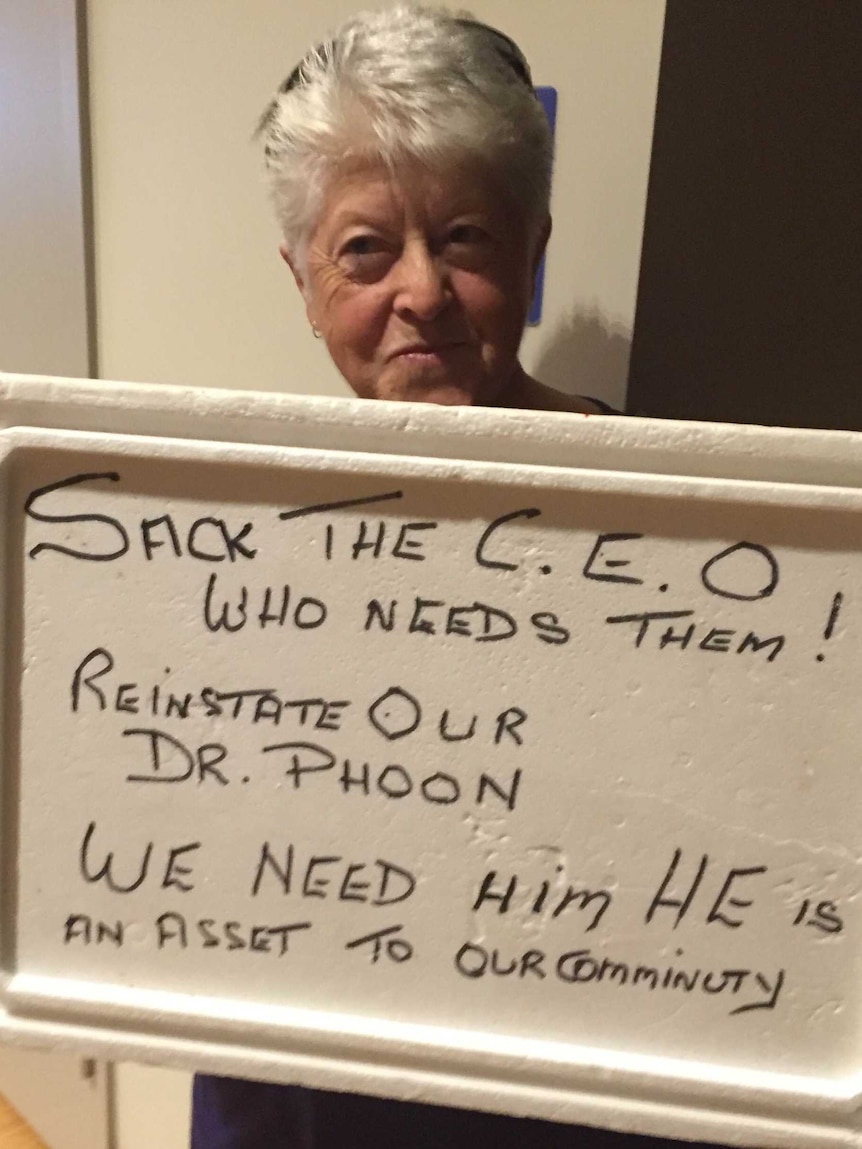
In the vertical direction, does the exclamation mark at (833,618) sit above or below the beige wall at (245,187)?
below

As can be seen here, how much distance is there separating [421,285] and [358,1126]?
0.56 meters

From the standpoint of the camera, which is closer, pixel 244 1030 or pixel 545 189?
pixel 244 1030

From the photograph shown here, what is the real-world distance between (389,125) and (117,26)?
0.52 m

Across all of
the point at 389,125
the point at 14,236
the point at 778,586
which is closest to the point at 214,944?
the point at 778,586

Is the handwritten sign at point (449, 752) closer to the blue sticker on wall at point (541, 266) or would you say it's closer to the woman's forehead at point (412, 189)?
the woman's forehead at point (412, 189)

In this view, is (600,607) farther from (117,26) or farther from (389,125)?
(117,26)

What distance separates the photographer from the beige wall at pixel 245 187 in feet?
2.47

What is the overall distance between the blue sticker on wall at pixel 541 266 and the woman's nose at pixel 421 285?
0.71ft

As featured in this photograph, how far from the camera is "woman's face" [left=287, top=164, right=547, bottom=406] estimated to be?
0.54 meters

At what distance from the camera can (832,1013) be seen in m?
0.42

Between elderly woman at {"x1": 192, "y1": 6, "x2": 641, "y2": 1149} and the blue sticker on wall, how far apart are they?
0.18 m

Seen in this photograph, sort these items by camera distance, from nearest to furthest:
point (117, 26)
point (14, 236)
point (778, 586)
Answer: point (778, 586), point (117, 26), point (14, 236)

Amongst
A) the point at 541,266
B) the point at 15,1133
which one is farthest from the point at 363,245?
the point at 15,1133

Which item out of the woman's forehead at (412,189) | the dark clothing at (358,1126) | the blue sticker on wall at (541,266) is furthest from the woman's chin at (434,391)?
the dark clothing at (358,1126)
